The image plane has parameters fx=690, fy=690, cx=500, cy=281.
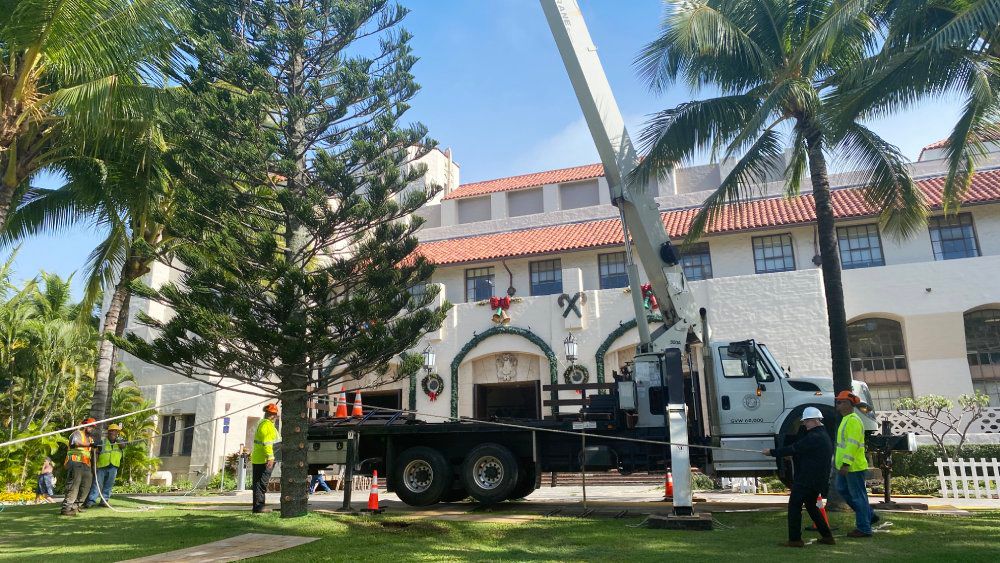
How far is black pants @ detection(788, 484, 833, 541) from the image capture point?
7711mm

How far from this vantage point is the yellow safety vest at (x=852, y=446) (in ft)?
28.6

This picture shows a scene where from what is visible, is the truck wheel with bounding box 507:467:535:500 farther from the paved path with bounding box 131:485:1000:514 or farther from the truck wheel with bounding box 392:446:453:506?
the truck wheel with bounding box 392:446:453:506

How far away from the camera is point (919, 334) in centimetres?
1936

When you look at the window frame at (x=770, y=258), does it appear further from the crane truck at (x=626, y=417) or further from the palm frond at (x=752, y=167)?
the crane truck at (x=626, y=417)

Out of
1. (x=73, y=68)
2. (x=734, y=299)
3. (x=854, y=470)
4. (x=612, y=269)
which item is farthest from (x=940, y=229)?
(x=73, y=68)

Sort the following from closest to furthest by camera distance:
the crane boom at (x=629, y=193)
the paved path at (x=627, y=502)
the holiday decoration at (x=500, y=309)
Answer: the crane boom at (x=629, y=193)
the paved path at (x=627, y=502)
the holiday decoration at (x=500, y=309)

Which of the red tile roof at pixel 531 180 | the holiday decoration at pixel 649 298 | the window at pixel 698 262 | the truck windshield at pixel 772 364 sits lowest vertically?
the truck windshield at pixel 772 364

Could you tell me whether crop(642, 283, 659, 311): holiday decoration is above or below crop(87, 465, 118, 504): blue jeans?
above

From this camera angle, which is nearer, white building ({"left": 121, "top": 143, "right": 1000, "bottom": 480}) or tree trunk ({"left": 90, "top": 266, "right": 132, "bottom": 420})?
tree trunk ({"left": 90, "top": 266, "right": 132, "bottom": 420})

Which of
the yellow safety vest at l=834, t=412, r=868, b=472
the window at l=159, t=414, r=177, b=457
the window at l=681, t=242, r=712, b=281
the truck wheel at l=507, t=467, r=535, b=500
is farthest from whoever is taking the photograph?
the window at l=159, t=414, r=177, b=457

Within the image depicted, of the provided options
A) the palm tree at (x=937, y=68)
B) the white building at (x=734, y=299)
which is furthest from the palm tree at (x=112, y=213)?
the palm tree at (x=937, y=68)

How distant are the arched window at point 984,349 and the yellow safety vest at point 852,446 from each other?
13.3 metres

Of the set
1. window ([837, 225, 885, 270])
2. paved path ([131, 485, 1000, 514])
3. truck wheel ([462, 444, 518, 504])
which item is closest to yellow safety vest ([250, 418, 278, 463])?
paved path ([131, 485, 1000, 514])

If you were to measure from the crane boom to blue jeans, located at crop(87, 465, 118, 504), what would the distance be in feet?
34.0
